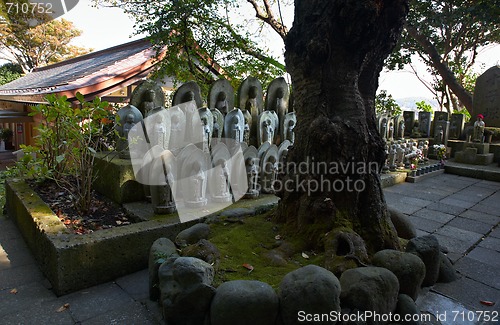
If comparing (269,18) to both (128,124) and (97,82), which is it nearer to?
(97,82)

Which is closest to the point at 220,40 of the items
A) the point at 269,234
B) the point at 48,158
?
the point at 48,158

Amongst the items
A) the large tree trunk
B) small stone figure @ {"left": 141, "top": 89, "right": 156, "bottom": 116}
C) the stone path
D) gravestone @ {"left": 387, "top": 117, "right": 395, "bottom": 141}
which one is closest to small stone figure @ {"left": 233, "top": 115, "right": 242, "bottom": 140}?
small stone figure @ {"left": 141, "top": 89, "right": 156, "bottom": 116}

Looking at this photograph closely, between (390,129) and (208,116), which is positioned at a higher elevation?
(208,116)

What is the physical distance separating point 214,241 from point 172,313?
2.63 feet

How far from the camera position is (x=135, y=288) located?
255cm

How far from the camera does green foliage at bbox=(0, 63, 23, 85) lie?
1900cm

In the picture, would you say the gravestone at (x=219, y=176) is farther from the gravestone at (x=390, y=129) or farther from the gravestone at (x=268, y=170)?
the gravestone at (x=390, y=129)

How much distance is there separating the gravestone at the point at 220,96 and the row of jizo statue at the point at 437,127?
491 cm

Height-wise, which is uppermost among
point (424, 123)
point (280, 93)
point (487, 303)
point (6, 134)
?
point (280, 93)

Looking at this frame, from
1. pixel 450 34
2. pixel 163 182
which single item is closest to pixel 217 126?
pixel 163 182

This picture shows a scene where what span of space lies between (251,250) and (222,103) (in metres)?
→ 2.88

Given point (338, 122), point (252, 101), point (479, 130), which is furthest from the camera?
point (479, 130)

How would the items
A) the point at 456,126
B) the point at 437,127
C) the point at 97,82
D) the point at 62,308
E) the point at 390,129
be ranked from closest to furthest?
the point at 62,308 < the point at 97,82 < the point at 390,129 < the point at 437,127 < the point at 456,126

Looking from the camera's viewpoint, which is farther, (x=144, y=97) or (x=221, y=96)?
(x=221, y=96)
